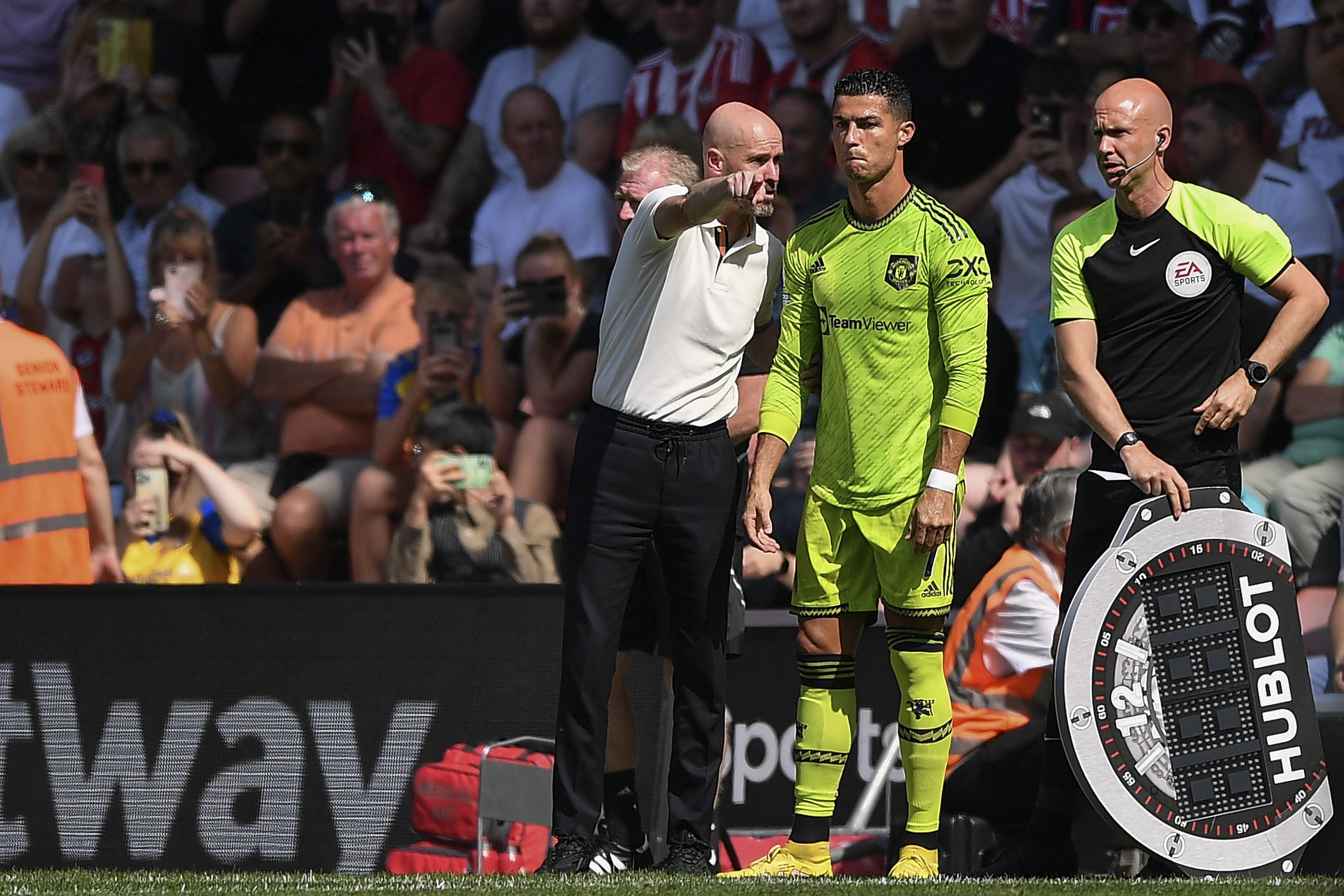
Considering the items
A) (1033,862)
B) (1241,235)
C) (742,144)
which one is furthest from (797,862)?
(1241,235)

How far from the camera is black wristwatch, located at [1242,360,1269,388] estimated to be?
4.83m

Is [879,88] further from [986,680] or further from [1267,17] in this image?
[1267,17]

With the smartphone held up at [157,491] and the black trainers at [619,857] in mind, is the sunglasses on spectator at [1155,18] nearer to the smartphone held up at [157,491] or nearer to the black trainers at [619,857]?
the black trainers at [619,857]

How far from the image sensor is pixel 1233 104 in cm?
795

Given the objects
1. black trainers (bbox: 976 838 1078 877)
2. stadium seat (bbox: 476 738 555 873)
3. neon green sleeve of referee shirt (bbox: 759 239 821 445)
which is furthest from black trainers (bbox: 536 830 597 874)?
neon green sleeve of referee shirt (bbox: 759 239 821 445)

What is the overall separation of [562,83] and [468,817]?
4.92 metres

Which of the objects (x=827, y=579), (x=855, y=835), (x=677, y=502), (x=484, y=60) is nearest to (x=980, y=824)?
(x=855, y=835)

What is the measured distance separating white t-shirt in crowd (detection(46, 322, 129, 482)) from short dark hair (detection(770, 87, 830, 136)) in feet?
12.8

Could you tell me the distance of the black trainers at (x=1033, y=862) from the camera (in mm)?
4934

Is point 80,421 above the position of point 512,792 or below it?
above

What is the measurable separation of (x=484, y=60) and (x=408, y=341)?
1855 millimetres

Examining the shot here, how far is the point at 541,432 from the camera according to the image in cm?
837

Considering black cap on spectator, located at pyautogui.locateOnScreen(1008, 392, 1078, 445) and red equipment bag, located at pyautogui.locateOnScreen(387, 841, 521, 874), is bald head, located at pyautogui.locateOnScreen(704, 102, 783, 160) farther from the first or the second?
black cap on spectator, located at pyautogui.locateOnScreen(1008, 392, 1078, 445)

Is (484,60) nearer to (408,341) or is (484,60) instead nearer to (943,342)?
(408,341)
